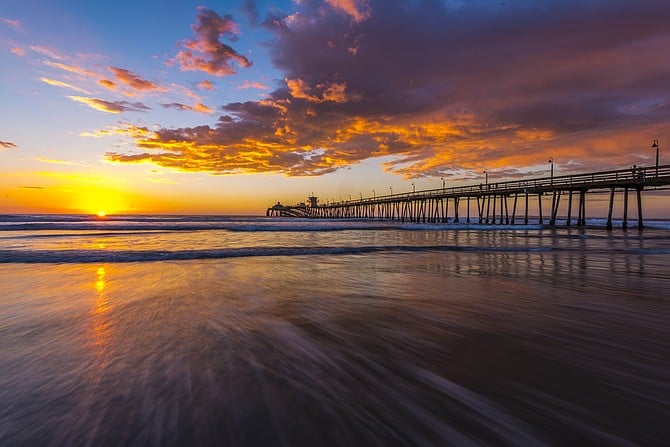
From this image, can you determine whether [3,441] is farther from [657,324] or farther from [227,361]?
[657,324]

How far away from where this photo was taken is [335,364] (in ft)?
10.2

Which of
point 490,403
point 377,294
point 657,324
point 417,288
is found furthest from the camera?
point 417,288

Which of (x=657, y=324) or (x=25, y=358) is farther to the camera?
(x=657, y=324)

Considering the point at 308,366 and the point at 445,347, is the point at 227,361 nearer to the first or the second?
the point at 308,366

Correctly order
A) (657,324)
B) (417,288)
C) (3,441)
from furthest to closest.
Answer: (417,288) → (657,324) → (3,441)

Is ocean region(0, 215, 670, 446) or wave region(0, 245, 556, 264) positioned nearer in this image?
ocean region(0, 215, 670, 446)

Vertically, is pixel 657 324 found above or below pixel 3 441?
below

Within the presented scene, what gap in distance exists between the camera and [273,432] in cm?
202

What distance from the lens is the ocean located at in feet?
6.78

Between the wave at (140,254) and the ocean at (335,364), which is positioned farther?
the wave at (140,254)

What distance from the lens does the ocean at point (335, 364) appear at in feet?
6.78

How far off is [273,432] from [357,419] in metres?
0.56

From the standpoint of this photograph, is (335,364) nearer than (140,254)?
Yes

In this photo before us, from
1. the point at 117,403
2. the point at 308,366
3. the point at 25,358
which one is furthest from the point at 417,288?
the point at 25,358
